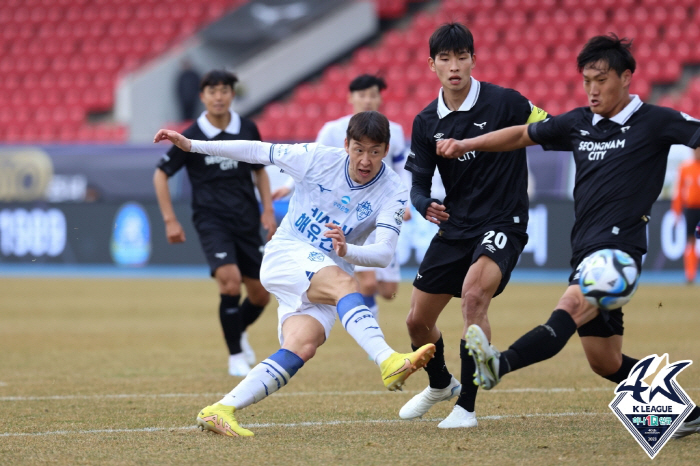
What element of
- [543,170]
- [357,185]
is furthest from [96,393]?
[543,170]

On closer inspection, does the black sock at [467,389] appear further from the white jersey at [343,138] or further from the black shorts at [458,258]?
the white jersey at [343,138]

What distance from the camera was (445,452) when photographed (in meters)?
4.38

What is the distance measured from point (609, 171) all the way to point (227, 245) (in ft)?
12.9

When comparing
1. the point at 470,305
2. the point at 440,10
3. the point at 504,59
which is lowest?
the point at 470,305

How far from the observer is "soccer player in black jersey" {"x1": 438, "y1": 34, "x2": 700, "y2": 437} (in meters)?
4.40

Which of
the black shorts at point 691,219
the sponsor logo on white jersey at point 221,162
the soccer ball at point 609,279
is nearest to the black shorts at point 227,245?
the sponsor logo on white jersey at point 221,162

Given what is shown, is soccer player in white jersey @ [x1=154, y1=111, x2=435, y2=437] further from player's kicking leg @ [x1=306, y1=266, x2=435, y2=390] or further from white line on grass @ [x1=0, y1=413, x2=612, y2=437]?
white line on grass @ [x1=0, y1=413, x2=612, y2=437]

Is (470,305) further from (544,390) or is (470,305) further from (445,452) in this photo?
(544,390)

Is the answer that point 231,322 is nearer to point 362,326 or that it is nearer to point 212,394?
point 212,394

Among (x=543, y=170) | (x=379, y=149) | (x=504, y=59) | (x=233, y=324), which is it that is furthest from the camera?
(x=504, y=59)

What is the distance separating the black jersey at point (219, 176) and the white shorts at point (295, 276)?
8.92 ft

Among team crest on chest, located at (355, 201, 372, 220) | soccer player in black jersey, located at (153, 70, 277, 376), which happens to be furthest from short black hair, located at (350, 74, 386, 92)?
team crest on chest, located at (355, 201, 372, 220)

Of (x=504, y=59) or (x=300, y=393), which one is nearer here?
(x=300, y=393)

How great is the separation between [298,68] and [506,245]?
801 inches
